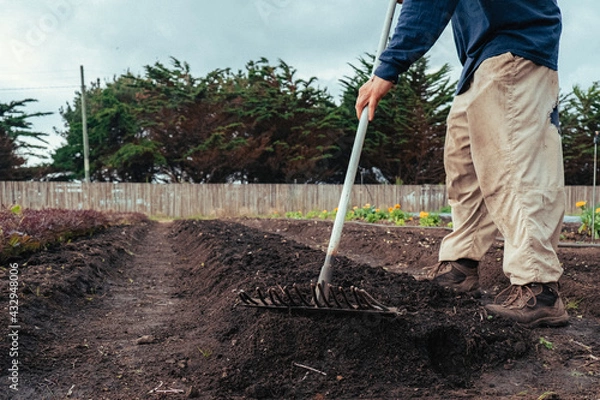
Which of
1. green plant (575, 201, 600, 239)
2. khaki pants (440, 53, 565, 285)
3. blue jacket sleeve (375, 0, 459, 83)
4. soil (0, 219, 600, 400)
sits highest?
blue jacket sleeve (375, 0, 459, 83)

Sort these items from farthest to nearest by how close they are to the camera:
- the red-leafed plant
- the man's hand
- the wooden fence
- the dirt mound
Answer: the wooden fence, the red-leafed plant, the man's hand, the dirt mound

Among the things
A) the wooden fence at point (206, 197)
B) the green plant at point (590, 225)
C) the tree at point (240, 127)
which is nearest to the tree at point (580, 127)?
the wooden fence at point (206, 197)

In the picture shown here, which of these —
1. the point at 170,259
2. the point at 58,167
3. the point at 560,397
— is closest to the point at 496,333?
the point at 560,397

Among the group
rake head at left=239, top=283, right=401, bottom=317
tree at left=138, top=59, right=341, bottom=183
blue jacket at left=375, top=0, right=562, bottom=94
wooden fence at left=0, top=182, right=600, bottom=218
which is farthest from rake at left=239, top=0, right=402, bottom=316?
tree at left=138, top=59, right=341, bottom=183

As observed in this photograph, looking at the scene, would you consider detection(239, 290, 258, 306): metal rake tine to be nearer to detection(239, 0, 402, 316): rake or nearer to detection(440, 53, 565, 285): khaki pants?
detection(239, 0, 402, 316): rake

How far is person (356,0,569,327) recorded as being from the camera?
98.7 inches

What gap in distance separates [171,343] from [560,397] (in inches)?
67.1

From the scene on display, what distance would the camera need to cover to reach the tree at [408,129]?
24.5 metres

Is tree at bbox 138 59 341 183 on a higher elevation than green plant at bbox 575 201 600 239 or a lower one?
higher

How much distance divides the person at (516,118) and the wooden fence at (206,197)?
18.2 m

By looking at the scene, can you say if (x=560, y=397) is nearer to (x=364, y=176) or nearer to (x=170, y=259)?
(x=170, y=259)

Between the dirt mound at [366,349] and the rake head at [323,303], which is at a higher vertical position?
the rake head at [323,303]

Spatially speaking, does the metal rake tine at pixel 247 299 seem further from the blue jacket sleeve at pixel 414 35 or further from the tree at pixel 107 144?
the tree at pixel 107 144

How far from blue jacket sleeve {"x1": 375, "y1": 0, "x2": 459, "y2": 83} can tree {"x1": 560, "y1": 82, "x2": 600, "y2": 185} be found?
2525 centimetres
